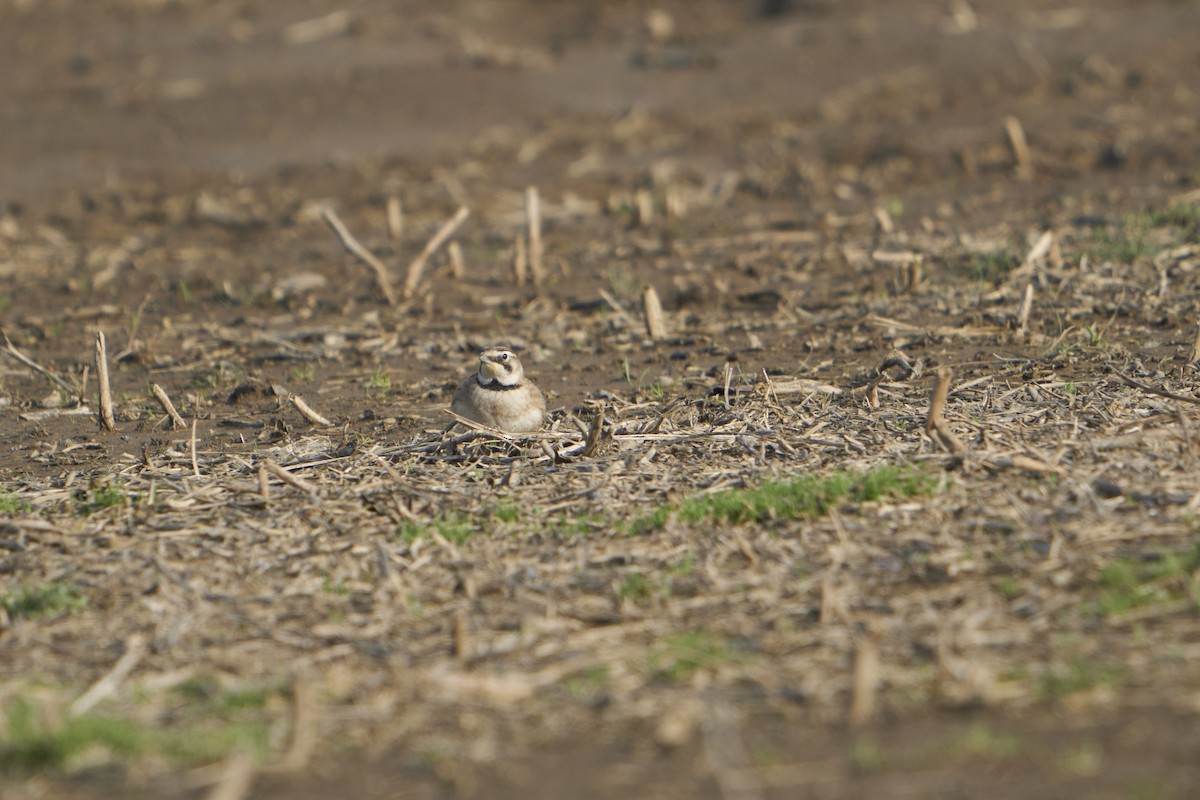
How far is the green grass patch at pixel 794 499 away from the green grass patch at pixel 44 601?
2585mm

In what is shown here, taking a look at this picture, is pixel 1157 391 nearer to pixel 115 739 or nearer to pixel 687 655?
pixel 687 655

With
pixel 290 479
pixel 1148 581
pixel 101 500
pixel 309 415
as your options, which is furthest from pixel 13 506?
pixel 1148 581

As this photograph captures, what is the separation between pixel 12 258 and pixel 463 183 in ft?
16.2

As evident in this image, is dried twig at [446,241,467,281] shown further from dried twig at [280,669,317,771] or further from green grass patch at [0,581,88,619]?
dried twig at [280,669,317,771]

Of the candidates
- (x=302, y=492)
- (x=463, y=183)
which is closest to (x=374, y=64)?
(x=463, y=183)

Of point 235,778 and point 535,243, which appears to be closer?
point 235,778

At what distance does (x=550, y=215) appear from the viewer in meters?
15.8

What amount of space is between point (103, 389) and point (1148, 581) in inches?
251

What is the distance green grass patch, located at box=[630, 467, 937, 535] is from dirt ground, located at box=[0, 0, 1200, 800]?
0.08 ft

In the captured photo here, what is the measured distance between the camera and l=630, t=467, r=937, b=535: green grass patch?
7.14 meters

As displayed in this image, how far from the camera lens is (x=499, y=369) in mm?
8656

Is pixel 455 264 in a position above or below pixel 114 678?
above

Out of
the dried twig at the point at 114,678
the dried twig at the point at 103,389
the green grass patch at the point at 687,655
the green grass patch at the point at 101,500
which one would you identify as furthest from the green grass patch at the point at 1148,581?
the dried twig at the point at 103,389

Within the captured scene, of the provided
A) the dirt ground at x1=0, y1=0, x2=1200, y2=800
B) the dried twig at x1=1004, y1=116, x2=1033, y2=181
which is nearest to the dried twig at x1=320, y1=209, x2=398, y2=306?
the dirt ground at x1=0, y1=0, x2=1200, y2=800
